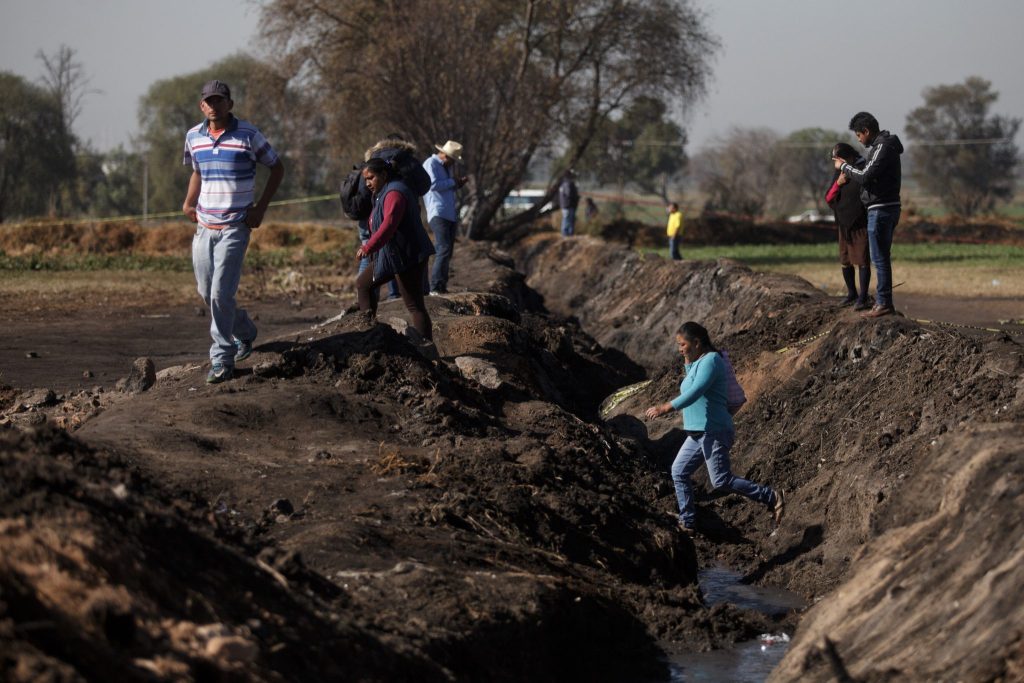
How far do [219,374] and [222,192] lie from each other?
1277 mm

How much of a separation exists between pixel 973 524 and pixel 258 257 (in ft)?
89.7

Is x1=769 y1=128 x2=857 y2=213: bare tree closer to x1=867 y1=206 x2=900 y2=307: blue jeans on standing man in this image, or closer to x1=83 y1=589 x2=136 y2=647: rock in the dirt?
x1=867 y1=206 x2=900 y2=307: blue jeans on standing man

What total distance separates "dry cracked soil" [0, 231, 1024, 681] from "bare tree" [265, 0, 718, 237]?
67.6 ft

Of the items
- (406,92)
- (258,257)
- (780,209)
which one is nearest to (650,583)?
(258,257)

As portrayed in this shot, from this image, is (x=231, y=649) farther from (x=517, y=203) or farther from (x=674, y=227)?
(x=517, y=203)

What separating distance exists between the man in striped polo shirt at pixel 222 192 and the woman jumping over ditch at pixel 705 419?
2906 millimetres

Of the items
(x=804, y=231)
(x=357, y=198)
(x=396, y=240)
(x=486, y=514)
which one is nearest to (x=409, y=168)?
(x=357, y=198)

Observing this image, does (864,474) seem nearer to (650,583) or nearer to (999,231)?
(650,583)

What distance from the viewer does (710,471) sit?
901 centimetres

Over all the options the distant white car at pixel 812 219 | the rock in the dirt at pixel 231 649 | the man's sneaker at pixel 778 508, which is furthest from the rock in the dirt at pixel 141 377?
the distant white car at pixel 812 219

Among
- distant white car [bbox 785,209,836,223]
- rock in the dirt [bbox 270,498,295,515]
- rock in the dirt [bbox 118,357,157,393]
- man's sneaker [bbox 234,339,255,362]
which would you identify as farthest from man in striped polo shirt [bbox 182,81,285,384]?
distant white car [bbox 785,209,836,223]

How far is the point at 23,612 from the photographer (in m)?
4.13

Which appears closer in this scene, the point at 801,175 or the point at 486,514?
the point at 486,514

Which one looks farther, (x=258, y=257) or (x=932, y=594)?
(x=258, y=257)
